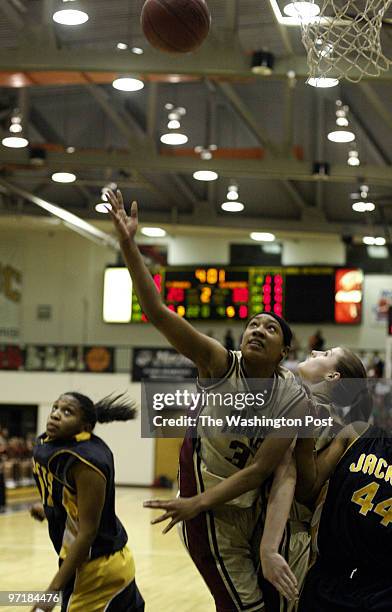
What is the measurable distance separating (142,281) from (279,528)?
96 centimetres

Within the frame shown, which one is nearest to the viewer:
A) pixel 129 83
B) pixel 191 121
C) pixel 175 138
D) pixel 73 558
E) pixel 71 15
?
pixel 73 558

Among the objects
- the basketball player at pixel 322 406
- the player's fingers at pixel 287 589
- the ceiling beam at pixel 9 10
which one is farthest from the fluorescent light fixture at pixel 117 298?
the player's fingers at pixel 287 589

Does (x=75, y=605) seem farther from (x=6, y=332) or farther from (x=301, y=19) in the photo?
(x=6, y=332)

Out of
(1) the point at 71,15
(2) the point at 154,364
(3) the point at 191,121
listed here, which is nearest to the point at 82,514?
(1) the point at 71,15

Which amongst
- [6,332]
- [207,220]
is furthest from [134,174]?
[6,332]

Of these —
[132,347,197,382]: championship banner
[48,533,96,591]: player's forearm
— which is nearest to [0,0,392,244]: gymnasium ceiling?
[132,347,197,382]: championship banner

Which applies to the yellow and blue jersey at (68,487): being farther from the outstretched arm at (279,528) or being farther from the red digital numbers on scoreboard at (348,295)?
the red digital numbers on scoreboard at (348,295)

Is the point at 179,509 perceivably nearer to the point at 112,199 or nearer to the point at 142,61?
the point at 112,199

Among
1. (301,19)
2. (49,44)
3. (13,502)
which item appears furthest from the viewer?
(13,502)

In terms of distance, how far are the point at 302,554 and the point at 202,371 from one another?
813 mm

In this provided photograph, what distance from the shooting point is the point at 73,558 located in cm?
378

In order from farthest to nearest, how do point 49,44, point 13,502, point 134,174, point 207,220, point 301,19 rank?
1. point 207,220
2. point 134,174
3. point 13,502
4. point 49,44
5. point 301,19

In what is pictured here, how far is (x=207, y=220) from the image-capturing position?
61.9 feet

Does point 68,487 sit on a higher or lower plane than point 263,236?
lower
